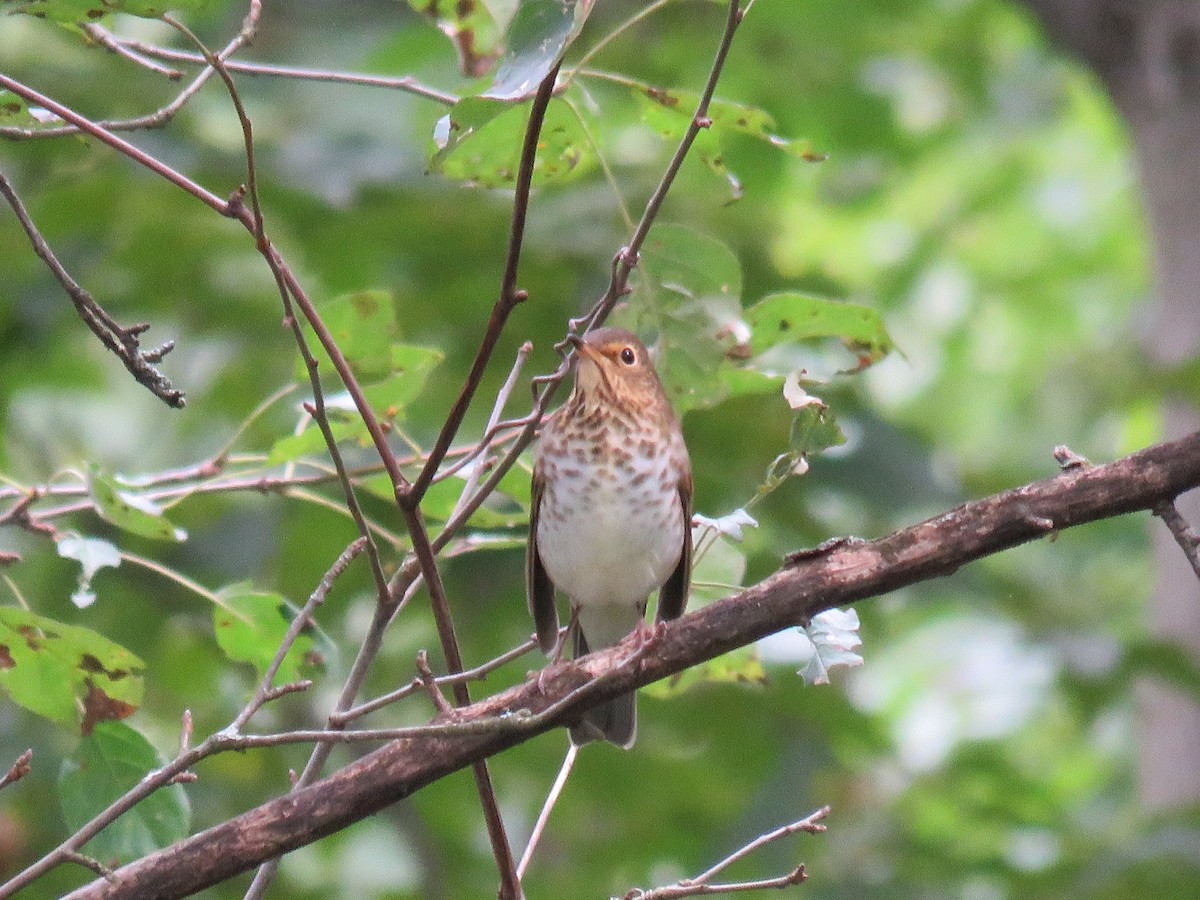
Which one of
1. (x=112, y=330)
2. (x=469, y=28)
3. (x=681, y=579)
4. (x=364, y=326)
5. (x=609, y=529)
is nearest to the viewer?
(x=112, y=330)

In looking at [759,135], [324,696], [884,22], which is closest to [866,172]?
[884,22]

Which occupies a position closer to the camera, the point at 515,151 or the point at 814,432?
the point at 814,432

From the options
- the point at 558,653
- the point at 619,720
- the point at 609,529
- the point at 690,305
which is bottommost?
the point at 619,720

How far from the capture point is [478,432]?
5.26 metres

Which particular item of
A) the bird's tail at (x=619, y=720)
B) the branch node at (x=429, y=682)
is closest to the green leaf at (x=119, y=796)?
the branch node at (x=429, y=682)

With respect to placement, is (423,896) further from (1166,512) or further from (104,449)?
(1166,512)

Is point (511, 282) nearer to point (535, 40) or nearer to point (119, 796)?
point (535, 40)

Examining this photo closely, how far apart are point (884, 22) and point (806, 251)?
1941 mm

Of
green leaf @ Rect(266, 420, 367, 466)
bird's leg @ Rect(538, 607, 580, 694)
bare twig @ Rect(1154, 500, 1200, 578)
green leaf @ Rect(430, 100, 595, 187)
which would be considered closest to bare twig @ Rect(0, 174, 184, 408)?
green leaf @ Rect(266, 420, 367, 466)

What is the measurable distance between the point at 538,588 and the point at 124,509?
5.97 ft

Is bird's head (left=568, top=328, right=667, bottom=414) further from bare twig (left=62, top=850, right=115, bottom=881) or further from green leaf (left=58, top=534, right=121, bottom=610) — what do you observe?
bare twig (left=62, top=850, right=115, bottom=881)

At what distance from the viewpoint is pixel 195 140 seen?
5.20 meters

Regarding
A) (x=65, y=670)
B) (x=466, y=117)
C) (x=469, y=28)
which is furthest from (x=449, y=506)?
(x=469, y=28)

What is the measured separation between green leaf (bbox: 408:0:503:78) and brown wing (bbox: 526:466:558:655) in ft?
3.62
